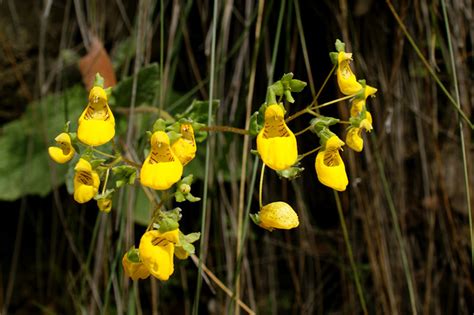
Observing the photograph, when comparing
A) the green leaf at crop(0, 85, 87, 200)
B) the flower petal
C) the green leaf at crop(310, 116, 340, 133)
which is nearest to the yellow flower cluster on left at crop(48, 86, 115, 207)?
the flower petal

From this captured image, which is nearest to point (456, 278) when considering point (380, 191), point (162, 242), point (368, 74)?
point (380, 191)

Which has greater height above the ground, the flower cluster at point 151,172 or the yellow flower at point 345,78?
the yellow flower at point 345,78

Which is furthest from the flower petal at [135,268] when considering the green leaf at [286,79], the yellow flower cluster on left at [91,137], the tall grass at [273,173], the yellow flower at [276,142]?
the tall grass at [273,173]

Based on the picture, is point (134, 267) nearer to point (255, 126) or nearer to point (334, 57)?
point (255, 126)

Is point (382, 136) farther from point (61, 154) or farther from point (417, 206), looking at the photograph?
point (61, 154)

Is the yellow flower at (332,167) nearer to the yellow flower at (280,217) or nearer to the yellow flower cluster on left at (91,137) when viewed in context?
the yellow flower at (280,217)

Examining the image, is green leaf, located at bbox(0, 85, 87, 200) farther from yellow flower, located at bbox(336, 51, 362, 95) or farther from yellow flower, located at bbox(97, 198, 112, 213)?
yellow flower, located at bbox(336, 51, 362, 95)
